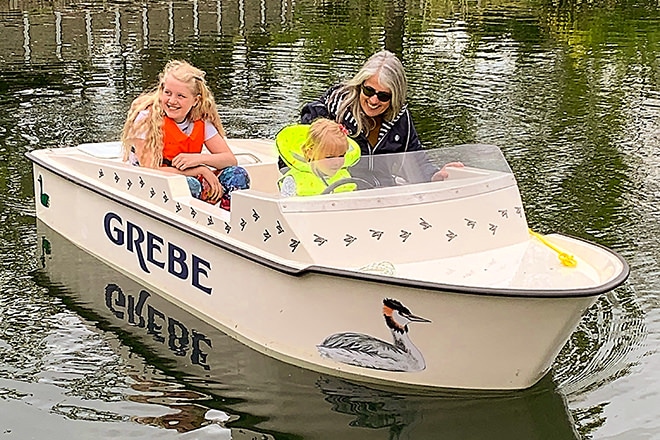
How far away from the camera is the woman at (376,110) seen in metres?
5.75

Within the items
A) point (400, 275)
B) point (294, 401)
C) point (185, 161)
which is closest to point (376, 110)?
point (400, 275)

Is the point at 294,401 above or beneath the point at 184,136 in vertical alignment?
beneath

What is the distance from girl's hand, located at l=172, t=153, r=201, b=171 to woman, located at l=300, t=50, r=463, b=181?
33.2 inches

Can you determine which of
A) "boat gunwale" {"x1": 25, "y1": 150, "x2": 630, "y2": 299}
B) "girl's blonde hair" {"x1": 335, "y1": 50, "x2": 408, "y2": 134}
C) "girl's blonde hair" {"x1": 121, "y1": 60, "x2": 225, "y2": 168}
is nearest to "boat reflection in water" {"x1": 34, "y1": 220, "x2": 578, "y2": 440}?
"boat gunwale" {"x1": 25, "y1": 150, "x2": 630, "y2": 299}

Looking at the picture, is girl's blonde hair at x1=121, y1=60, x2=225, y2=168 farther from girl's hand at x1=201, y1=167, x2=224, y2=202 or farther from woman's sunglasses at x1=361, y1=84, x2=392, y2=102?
woman's sunglasses at x1=361, y1=84, x2=392, y2=102

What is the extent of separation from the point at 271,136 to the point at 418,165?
216 inches

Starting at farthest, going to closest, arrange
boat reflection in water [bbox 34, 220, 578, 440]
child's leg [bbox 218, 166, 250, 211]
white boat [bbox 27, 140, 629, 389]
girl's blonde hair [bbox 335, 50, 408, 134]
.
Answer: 1. child's leg [bbox 218, 166, 250, 211]
2. girl's blonde hair [bbox 335, 50, 408, 134]
3. boat reflection in water [bbox 34, 220, 578, 440]
4. white boat [bbox 27, 140, 629, 389]

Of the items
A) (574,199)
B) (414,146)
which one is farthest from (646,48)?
(414,146)

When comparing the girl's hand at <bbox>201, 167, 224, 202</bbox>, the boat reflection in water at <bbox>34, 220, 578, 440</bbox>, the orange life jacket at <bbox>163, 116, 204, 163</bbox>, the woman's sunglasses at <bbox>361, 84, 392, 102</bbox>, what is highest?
the woman's sunglasses at <bbox>361, 84, 392, 102</bbox>

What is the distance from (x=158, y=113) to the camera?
6.62 m

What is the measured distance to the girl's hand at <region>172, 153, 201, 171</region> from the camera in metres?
6.62

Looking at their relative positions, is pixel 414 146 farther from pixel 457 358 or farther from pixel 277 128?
pixel 277 128

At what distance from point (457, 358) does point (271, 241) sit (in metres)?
1.09

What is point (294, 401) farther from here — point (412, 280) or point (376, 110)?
point (376, 110)
